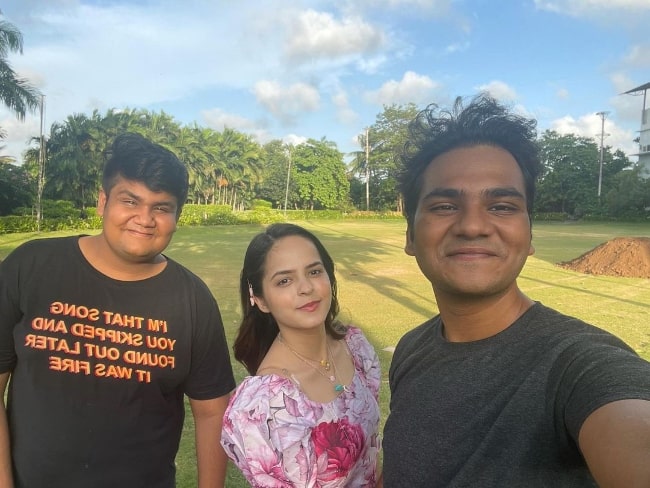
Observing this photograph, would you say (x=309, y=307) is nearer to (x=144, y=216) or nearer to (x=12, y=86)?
(x=144, y=216)

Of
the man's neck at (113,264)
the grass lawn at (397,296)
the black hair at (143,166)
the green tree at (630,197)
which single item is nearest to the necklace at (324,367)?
the man's neck at (113,264)

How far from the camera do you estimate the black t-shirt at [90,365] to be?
187 centimetres

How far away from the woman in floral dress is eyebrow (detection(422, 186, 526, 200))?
0.71 meters

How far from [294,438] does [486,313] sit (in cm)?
74

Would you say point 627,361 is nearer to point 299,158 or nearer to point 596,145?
point 596,145

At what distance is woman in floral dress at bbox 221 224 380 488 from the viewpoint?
158cm

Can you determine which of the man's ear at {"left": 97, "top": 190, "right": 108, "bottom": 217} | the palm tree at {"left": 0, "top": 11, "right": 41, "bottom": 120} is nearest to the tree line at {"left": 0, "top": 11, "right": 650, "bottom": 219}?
the palm tree at {"left": 0, "top": 11, "right": 41, "bottom": 120}

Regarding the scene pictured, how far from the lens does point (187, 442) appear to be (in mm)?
4055

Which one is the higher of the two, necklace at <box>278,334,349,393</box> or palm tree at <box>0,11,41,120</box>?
palm tree at <box>0,11,41,120</box>

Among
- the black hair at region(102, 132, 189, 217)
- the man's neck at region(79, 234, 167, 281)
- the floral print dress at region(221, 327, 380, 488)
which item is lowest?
the floral print dress at region(221, 327, 380, 488)

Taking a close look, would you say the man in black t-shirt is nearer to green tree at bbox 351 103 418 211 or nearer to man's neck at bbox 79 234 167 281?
man's neck at bbox 79 234 167 281

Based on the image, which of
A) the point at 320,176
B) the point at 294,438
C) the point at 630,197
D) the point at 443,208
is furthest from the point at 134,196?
the point at 320,176

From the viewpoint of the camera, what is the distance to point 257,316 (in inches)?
86.4

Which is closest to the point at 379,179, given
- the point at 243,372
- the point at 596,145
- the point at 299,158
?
the point at 299,158
